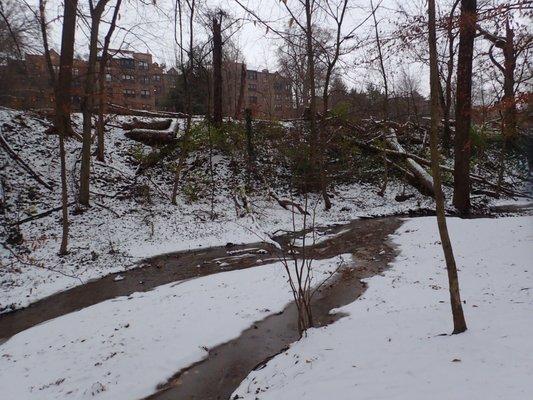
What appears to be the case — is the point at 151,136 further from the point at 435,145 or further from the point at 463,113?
the point at 435,145

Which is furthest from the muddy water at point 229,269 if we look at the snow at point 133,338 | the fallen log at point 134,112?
the fallen log at point 134,112

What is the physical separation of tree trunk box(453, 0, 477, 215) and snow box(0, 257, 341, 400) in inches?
272

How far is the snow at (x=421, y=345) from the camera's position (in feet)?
11.1

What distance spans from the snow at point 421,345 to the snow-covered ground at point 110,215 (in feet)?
18.9

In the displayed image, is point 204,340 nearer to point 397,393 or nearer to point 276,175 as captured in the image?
point 397,393

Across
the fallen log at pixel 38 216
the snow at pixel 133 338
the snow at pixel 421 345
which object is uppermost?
the fallen log at pixel 38 216

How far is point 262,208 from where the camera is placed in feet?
49.4

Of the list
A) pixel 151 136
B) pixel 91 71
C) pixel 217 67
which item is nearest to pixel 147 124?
pixel 151 136

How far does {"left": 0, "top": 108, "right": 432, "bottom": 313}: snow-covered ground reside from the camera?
9492 millimetres

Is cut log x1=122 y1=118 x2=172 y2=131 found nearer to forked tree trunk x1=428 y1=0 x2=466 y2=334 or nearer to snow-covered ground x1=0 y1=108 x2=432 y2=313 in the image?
snow-covered ground x1=0 y1=108 x2=432 y2=313

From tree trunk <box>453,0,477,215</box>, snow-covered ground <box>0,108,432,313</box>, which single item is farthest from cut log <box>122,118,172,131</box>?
tree trunk <box>453,0,477,215</box>

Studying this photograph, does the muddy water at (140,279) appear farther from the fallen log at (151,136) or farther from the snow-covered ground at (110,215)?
the fallen log at (151,136)

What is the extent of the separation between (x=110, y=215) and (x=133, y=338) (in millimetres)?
7774

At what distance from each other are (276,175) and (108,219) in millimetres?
8212
